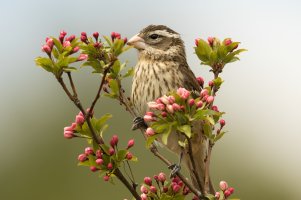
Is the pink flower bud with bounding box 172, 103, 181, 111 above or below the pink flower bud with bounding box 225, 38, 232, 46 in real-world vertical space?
below

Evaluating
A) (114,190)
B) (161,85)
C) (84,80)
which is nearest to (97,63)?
(161,85)

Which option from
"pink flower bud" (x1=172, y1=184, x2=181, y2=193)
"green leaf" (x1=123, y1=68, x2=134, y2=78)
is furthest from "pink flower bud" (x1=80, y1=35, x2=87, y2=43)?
"pink flower bud" (x1=172, y1=184, x2=181, y2=193)

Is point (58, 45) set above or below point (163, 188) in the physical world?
above

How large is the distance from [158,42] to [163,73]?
68 centimetres

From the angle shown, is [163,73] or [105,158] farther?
[163,73]

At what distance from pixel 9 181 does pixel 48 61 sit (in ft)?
42.0

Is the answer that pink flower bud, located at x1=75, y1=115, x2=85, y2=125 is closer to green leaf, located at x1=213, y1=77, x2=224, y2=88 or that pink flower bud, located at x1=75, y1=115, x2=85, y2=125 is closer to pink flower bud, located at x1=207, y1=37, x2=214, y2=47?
green leaf, located at x1=213, y1=77, x2=224, y2=88

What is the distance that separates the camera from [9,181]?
55.2ft

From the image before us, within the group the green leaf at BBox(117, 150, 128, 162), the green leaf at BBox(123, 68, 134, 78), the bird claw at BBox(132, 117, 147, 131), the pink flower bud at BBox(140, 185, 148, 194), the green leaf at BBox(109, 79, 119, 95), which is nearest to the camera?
the green leaf at BBox(117, 150, 128, 162)

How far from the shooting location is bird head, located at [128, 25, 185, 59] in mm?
6668

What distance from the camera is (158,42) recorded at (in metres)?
6.86

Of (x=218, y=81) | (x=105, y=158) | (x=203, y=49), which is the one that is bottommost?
(x=105, y=158)

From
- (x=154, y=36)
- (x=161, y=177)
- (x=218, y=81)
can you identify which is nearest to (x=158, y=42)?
(x=154, y=36)

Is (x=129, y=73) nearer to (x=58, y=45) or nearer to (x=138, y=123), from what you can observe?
(x=138, y=123)
